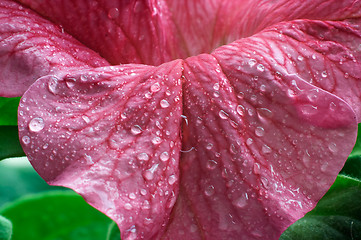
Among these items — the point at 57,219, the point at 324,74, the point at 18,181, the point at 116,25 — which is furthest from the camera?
the point at 18,181

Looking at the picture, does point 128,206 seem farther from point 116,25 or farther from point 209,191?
point 116,25

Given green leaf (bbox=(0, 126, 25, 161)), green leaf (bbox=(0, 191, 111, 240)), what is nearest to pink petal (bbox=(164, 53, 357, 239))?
green leaf (bbox=(0, 126, 25, 161))

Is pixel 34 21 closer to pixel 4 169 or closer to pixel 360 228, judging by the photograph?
pixel 360 228

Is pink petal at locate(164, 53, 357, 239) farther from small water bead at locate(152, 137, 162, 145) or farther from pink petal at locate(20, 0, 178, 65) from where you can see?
pink petal at locate(20, 0, 178, 65)

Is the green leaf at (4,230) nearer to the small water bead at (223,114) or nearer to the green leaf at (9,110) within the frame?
the green leaf at (9,110)

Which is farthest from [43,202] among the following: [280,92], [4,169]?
[280,92]

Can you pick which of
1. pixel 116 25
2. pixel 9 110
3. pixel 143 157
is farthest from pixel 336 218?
pixel 9 110
